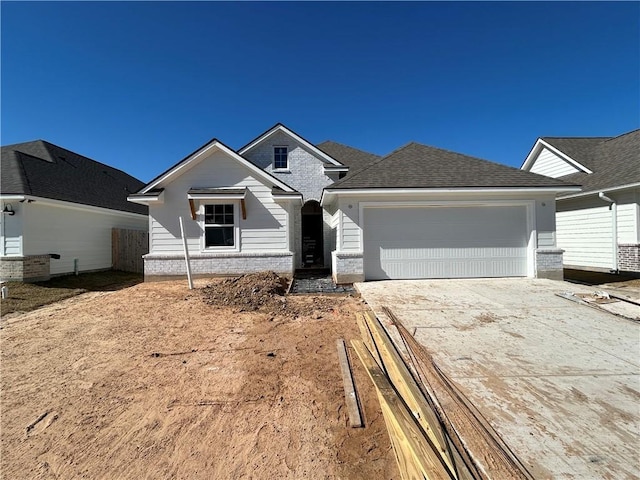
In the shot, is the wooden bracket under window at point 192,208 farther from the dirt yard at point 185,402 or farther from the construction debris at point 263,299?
the dirt yard at point 185,402

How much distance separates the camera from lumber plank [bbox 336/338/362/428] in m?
2.63

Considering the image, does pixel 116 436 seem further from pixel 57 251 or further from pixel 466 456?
pixel 57 251

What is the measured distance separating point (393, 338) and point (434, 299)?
9.34ft

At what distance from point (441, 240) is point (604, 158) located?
38.5 ft

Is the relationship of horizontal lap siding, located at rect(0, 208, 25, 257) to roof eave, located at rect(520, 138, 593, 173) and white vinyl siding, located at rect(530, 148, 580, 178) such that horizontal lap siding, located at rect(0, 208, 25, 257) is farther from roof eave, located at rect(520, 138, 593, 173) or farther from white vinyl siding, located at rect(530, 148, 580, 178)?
white vinyl siding, located at rect(530, 148, 580, 178)

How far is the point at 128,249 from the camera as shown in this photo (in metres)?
13.7

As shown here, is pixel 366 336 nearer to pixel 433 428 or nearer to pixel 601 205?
pixel 433 428

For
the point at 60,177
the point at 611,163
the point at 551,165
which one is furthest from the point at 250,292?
the point at 551,165

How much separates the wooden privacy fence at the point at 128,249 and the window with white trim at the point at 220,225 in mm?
5702

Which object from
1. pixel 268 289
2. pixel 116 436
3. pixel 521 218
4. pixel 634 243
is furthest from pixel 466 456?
pixel 634 243

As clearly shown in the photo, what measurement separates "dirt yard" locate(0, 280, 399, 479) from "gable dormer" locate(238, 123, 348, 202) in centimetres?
921

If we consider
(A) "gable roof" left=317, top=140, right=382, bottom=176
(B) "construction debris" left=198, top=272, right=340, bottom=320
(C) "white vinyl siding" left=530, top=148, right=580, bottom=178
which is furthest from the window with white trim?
(C) "white vinyl siding" left=530, top=148, right=580, bottom=178

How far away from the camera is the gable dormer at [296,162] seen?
1380 centimetres

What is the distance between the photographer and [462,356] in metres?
3.79
